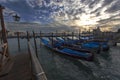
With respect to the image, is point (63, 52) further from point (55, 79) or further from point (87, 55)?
point (55, 79)

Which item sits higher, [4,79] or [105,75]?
[4,79]

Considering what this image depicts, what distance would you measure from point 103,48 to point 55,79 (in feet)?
68.7

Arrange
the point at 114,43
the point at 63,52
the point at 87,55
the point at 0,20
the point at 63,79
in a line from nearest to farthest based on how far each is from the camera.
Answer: the point at 0,20
the point at 63,79
the point at 87,55
the point at 63,52
the point at 114,43

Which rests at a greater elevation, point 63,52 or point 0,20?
point 0,20

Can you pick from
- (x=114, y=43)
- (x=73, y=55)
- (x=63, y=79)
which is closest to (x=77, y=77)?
(x=63, y=79)

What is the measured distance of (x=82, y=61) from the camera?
19062mm

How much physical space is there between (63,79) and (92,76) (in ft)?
12.3

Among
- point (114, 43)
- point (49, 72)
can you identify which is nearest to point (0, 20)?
point (49, 72)

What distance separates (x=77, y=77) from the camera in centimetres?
1241

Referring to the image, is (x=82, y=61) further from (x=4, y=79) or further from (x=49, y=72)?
(x=4, y=79)

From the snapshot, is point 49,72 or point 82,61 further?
point 82,61

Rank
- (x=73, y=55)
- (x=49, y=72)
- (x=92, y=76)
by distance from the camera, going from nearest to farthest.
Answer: (x=92, y=76), (x=49, y=72), (x=73, y=55)

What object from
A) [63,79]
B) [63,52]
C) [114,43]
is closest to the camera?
[63,79]

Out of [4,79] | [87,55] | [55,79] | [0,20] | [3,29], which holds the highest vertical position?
[0,20]
